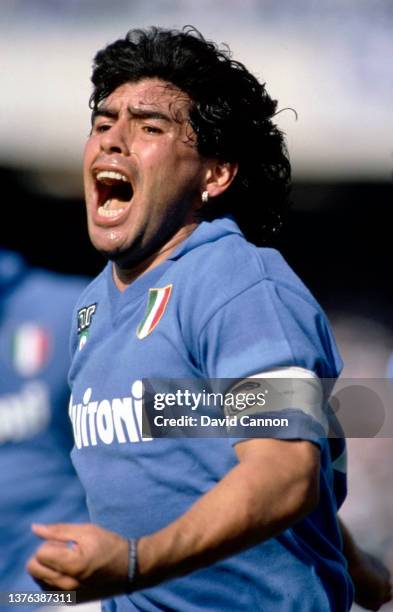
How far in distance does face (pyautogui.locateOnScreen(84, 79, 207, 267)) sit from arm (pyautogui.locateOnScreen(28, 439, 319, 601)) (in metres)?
0.68

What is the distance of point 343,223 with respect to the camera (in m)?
3.84

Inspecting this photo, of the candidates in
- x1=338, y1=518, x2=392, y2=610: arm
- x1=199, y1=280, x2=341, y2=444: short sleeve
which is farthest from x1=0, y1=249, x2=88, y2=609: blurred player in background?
x1=199, y1=280, x2=341, y2=444: short sleeve

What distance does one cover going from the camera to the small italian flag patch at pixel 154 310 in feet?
6.94

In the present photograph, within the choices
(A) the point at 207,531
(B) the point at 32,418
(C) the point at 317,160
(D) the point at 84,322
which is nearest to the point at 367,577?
(D) the point at 84,322

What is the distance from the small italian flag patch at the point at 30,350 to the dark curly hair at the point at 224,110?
3.49ft

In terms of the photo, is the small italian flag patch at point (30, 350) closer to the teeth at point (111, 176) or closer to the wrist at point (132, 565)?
the teeth at point (111, 176)

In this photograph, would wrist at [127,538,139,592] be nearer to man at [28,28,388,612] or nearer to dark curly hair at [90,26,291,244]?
man at [28,28,388,612]

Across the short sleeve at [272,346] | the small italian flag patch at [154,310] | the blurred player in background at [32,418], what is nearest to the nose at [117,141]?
the small italian flag patch at [154,310]

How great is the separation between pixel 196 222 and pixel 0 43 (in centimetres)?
180

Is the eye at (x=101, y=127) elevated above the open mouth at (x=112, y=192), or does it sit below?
above

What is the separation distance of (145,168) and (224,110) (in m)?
0.26

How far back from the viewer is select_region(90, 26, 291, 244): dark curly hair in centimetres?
252

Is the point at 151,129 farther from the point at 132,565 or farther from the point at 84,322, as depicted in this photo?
the point at 132,565

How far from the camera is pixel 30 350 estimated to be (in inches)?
145
